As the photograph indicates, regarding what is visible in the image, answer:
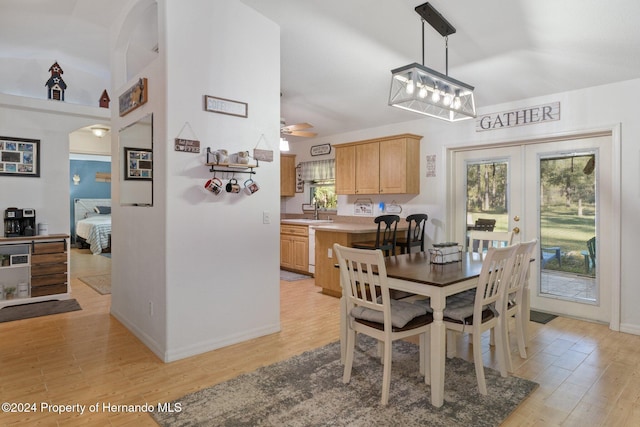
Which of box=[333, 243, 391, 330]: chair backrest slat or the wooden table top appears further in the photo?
the wooden table top

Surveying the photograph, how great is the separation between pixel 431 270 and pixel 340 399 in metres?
1.05

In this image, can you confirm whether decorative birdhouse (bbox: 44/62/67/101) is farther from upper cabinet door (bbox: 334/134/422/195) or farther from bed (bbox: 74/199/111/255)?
bed (bbox: 74/199/111/255)

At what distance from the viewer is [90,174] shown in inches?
406

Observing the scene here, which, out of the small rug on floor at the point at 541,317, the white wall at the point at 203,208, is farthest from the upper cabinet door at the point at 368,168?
the small rug on floor at the point at 541,317

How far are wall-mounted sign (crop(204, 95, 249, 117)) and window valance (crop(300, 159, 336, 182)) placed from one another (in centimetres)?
332

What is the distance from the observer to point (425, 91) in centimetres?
279

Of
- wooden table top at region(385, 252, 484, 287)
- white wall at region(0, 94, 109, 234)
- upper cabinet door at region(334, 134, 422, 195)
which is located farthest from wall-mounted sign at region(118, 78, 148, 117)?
upper cabinet door at region(334, 134, 422, 195)

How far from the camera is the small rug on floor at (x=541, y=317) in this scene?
3.87 metres

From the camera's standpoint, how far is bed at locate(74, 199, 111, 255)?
27.9 ft

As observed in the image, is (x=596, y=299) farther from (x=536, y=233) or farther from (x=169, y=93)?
(x=169, y=93)

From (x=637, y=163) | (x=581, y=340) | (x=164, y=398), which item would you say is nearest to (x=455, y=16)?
(x=637, y=163)

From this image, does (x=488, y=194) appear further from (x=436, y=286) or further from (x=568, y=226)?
(x=436, y=286)

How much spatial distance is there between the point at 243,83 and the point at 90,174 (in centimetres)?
908

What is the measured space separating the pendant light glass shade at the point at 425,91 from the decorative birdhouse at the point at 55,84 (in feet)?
15.0
